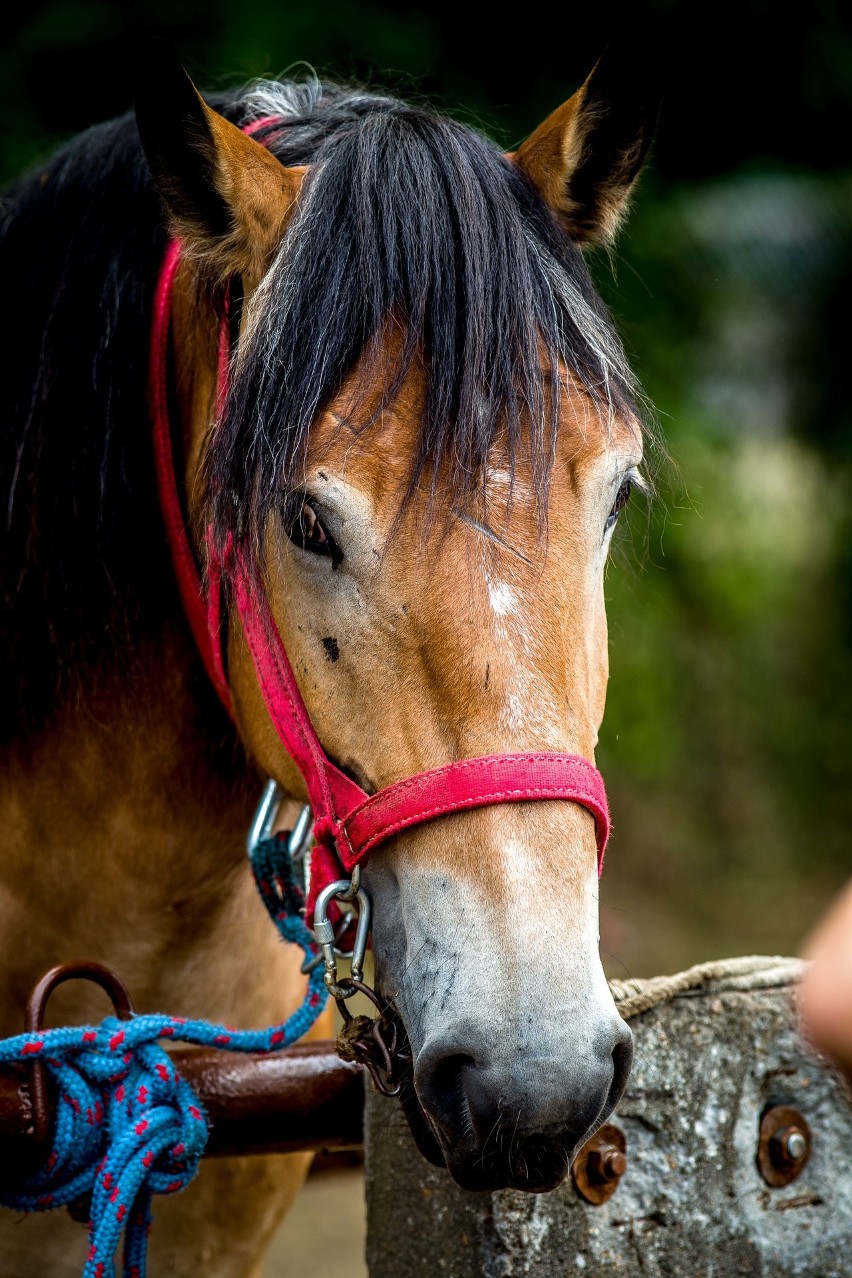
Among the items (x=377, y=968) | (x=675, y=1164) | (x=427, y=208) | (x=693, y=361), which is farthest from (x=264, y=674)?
(x=693, y=361)

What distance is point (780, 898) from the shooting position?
7.69 meters

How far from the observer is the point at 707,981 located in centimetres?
135

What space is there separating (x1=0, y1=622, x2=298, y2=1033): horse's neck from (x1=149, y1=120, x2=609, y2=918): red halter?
0.31 ft

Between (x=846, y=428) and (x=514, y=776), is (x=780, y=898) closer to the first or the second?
(x=846, y=428)

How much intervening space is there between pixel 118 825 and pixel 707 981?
0.79 m

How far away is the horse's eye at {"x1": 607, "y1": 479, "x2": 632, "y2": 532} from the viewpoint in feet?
4.43

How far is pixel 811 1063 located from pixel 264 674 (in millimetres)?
775

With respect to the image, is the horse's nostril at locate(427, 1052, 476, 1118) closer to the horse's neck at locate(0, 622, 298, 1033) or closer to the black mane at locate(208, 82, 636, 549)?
the black mane at locate(208, 82, 636, 549)

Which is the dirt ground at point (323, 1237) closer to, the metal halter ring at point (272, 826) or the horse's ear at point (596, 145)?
the metal halter ring at point (272, 826)

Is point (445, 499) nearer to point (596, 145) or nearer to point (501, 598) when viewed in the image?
point (501, 598)

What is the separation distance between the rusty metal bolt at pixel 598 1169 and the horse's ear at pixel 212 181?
1.05 m

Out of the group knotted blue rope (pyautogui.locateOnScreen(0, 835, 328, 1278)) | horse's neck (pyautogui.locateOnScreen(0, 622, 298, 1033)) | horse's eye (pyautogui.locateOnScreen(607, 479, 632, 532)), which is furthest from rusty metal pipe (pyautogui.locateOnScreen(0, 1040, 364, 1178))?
horse's eye (pyautogui.locateOnScreen(607, 479, 632, 532))

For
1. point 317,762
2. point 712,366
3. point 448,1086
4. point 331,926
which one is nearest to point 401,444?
point 317,762

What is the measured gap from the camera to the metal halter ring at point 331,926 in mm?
1197
